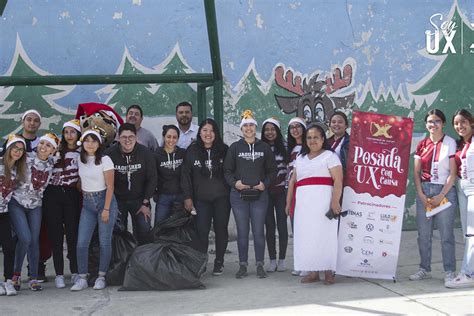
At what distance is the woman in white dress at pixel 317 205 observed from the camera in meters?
6.59

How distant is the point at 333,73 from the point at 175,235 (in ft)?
12.2

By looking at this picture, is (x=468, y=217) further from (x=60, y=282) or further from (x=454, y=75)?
(x=454, y=75)

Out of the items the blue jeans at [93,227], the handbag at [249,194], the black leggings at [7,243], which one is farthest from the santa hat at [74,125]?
the handbag at [249,194]

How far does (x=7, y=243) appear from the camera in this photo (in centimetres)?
644

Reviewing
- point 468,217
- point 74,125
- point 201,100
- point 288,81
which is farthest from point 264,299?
point 288,81

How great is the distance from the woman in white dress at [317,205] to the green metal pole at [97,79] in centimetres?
185

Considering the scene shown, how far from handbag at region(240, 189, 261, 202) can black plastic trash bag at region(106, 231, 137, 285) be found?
43.5 inches

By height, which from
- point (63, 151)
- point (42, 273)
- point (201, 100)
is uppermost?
point (201, 100)

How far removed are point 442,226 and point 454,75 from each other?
3866 millimetres

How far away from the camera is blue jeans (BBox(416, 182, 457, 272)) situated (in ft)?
21.7

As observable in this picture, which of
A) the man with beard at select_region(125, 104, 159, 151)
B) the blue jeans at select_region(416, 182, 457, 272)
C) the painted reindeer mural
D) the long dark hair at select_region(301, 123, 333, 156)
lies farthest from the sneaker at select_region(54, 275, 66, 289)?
the painted reindeer mural

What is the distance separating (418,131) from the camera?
387 inches

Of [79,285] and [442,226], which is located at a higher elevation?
[442,226]

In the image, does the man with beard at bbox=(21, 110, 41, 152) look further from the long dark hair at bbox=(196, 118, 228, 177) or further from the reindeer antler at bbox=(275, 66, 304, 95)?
the reindeer antler at bbox=(275, 66, 304, 95)
